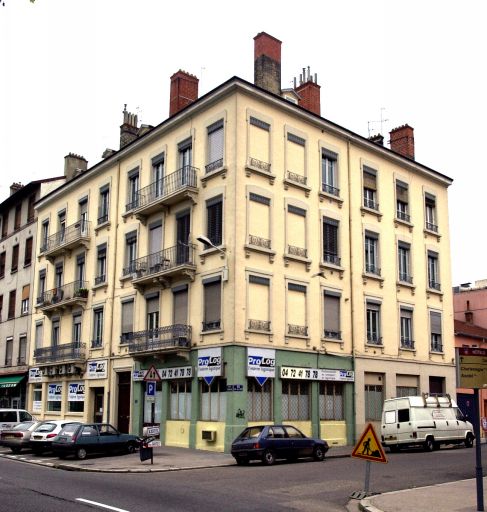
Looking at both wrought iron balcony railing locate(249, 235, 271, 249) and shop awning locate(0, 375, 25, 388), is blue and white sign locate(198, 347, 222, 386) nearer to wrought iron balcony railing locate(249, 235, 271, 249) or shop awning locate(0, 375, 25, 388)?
wrought iron balcony railing locate(249, 235, 271, 249)

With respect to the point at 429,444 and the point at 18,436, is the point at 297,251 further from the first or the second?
the point at 18,436

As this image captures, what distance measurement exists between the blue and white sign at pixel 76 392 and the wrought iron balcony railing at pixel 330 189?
15721mm

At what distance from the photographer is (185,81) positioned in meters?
33.1

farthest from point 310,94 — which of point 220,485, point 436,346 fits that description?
point 220,485

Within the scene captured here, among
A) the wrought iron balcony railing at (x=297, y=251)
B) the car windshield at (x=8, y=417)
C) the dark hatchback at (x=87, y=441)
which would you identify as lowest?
the dark hatchback at (x=87, y=441)

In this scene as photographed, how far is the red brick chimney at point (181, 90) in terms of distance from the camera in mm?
32688

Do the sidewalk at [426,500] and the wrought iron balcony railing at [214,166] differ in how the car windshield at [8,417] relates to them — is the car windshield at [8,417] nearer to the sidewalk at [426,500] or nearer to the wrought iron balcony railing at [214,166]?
the wrought iron balcony railing at [214,166]

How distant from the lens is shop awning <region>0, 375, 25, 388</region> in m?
40.8

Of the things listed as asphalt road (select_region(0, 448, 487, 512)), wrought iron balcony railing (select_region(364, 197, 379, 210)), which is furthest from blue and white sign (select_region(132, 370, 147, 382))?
wrought iron balcony railing (select_region(364, 197, 379, 210))

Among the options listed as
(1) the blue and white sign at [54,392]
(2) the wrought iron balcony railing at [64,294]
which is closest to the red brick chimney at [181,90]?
(2) the wrought iron balcony railing at [64,294]

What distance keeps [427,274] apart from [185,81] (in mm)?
15621

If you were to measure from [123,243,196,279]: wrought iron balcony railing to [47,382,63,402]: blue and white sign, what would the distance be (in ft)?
30.7

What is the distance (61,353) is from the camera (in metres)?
36.4

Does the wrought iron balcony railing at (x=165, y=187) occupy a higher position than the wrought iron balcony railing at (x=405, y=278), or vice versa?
the wrought iron balcony railing at (x=165, y=187)
